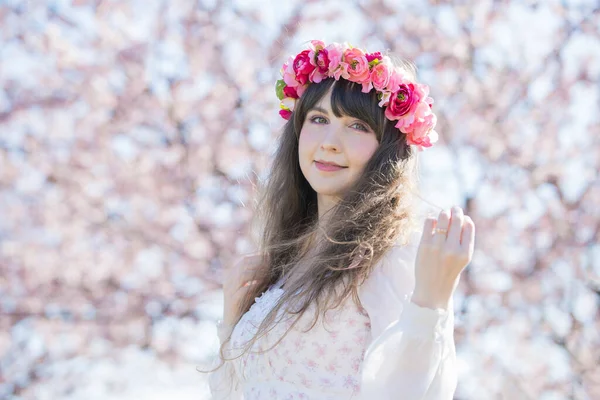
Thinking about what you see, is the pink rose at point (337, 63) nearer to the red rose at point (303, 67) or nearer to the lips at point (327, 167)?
the red rose at point (303, 67)

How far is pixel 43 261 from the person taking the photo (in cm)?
567

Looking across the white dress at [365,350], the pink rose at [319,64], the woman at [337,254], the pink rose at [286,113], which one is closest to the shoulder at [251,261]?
the woman at [337,254]

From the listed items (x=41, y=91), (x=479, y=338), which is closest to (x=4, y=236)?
(x=41, y=91)

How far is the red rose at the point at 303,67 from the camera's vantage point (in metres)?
2.38

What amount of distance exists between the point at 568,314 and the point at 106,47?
343 centimetres

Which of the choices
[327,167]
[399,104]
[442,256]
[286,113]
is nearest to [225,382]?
[327,167]

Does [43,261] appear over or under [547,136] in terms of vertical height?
under

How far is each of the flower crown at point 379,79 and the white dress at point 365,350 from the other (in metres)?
0.37

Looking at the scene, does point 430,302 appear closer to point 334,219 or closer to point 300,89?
point 334,219

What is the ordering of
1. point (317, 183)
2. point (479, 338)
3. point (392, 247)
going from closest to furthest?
1. point (392, 247)
2. point (317, 183)
3. point (479, 338)

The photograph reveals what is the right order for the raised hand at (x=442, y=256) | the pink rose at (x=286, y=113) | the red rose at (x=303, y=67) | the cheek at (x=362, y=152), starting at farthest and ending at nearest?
the pink rose at (x=286, y=113) < the red rose at (x=303, y=67) < the cheek at (x=362, y=152) < the raised hand at (x=442, y=256)

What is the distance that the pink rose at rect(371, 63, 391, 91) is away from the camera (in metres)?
2.24

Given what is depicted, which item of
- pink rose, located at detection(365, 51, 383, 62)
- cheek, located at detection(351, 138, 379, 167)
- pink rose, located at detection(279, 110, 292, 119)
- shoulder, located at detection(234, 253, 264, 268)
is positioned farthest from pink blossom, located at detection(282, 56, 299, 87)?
shoulder, located at detection(234, 253, 264, 268)

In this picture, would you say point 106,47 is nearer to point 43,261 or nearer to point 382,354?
point 43,261
